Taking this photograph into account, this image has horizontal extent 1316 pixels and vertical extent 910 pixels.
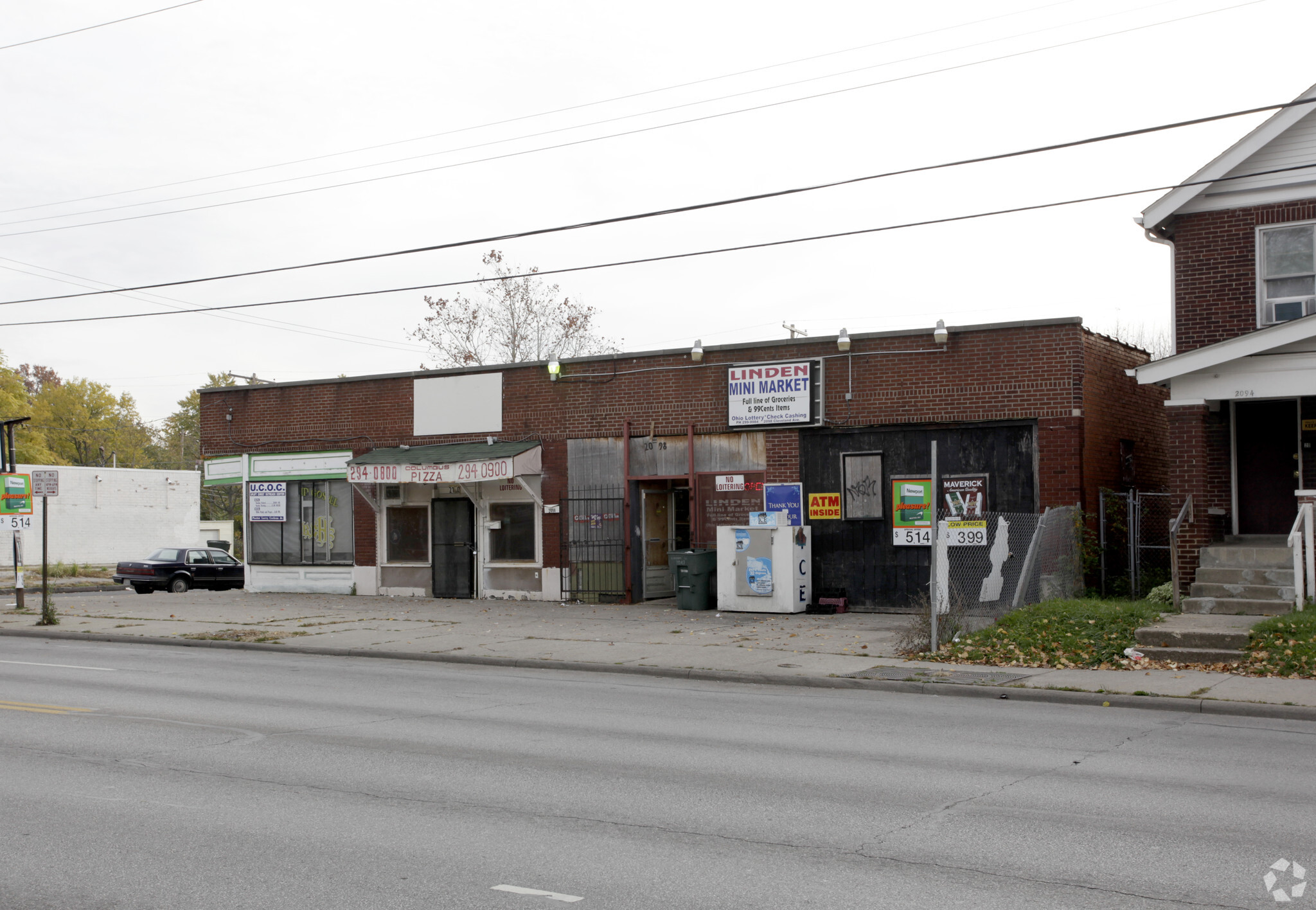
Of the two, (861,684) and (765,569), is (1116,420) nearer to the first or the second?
(765,569)

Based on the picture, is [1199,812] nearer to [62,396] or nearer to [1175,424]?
[1175,424]

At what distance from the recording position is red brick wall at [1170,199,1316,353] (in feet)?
58.7


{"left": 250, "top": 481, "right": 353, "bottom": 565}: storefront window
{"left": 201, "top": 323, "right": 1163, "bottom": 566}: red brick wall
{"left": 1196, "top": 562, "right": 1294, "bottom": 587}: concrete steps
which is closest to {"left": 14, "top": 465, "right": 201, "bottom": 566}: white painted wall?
{"left": 250, "top": 481, "right": 353, "bottom": 565}: storefront window

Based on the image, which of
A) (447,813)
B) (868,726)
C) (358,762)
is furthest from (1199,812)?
(358,762)

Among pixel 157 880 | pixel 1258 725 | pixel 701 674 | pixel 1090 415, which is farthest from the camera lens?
pixel 1090 415

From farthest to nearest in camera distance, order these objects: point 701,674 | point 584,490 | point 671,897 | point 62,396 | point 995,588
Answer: point 62,396, point 584,490, point 995,588, point 701,674, point 671,897

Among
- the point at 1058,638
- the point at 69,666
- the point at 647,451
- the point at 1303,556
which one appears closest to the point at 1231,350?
the point at 1303,556

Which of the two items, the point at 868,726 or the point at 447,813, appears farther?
the point at 868,726

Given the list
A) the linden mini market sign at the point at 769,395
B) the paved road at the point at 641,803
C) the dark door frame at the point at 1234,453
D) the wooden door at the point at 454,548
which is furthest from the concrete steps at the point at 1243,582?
the wooden door at the point at 454,548

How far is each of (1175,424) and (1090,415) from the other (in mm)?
1627

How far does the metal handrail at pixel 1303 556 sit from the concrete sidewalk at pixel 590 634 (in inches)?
114

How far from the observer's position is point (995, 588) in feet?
59.6

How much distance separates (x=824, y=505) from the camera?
829 inches

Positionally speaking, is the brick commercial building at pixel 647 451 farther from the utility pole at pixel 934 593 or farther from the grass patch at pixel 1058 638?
the utility pole at pixel 934 593
